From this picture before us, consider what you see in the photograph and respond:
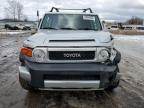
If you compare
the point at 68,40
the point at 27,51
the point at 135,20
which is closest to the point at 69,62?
the point at 68,40

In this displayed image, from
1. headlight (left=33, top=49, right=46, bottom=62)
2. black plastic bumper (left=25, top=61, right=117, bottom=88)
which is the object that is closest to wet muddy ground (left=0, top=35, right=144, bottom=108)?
black plastic bumper (left=25, top=61, right=117, bottom=88)

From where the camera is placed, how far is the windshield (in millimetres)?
6973

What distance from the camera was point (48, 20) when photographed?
7270mm

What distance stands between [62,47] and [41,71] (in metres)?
0.58

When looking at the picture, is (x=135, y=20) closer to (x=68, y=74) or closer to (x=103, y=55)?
(x=103, y=55)

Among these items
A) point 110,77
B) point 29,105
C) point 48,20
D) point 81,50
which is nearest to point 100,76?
point 110,77

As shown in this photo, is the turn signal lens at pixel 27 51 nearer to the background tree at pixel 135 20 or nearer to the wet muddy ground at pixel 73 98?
the wet muddy ground at pixel 73 98

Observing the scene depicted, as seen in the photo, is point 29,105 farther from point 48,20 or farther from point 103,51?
point 48,20

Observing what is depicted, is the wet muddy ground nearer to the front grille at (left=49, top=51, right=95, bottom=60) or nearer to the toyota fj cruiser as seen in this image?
the toyota fj cruiser

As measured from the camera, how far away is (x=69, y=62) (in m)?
5.38

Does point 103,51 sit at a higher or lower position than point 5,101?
higher

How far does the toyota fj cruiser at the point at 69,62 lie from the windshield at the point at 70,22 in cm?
123

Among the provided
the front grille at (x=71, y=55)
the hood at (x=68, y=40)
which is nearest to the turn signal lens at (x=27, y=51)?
the hood at (x=68, y=40)

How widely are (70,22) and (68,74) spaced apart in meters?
2.22
